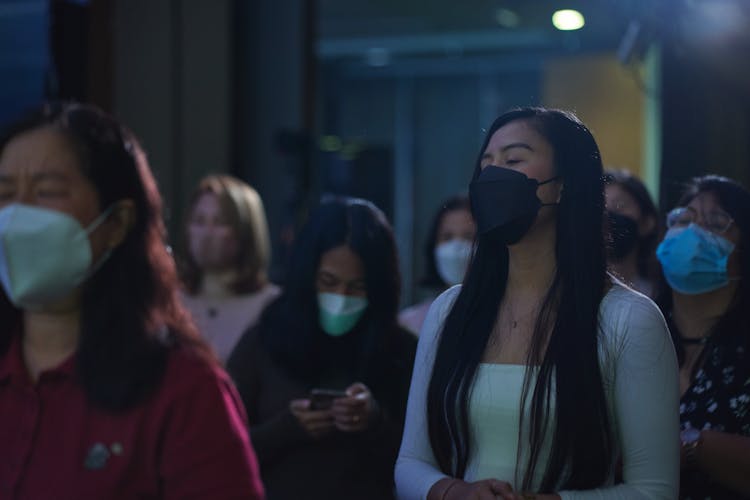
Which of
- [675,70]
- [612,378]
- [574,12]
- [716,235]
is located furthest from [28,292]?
[574,12]

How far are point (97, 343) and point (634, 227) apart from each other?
2.32 m

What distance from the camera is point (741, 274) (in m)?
3.27

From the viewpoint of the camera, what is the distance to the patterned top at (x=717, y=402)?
292 centimetres

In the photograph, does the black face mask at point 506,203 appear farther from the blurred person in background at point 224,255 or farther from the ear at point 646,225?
the blurred person in background at point 224,255

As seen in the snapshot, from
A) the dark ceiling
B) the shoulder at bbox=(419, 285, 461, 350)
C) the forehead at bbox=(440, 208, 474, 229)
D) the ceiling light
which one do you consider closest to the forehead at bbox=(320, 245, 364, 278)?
the shoulder at bbox=(419, 285, 461, 350)

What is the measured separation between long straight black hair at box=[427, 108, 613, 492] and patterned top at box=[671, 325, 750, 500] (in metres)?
0.66

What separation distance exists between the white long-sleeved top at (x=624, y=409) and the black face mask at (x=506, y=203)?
250 mm

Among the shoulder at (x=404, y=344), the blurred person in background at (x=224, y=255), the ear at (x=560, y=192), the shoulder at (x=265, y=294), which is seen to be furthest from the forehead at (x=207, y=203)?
the ear at (x=560, y=192)

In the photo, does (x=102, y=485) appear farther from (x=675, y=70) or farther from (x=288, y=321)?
(x=675, y=70)

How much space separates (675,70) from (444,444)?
407 cm

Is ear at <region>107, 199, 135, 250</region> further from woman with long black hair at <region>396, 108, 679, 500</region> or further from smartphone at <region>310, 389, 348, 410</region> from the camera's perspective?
smartphone at <region>310, 389, 348, 410</region>

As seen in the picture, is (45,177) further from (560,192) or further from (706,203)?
(706,203)

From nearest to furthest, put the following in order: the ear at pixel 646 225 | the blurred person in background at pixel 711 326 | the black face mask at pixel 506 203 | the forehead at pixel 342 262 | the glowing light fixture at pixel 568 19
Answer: the black face mask at pixel 506 203
the blurred person in background at pixel 711 326
the forehead at pixel 342 262
the ear at pixel 646 225
the glowing light fixture at pixel 568 19

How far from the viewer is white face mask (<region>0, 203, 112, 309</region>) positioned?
209cm
